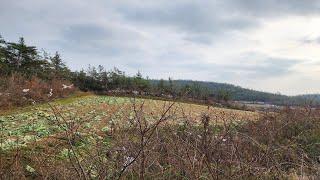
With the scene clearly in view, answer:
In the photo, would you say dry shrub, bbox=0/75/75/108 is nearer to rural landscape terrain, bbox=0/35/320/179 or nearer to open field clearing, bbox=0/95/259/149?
rural landscape terrain, bbox=0/35/320/179

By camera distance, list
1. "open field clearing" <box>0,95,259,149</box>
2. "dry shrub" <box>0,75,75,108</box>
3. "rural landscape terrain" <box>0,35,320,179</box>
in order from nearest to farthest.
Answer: "rural landscape terrain" <box>0,35,320,179</box>
"open field clearing" <box>0,95,259,149</box>
"dry shrub" <box>0,75,75,108</box>

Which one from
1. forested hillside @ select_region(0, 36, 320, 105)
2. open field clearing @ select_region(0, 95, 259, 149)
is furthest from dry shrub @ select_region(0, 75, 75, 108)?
open field clearing @ select_region(0, 95, 259, 149)

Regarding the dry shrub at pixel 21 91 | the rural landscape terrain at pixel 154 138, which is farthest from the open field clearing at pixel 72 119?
the dry shrub at pixel 21 91

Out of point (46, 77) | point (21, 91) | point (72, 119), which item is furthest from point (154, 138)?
point (46, 77)

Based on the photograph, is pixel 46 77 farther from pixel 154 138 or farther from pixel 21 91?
pixel 154 138

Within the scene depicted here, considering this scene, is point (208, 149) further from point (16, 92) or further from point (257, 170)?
point (16, 92)

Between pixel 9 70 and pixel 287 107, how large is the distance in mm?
43675

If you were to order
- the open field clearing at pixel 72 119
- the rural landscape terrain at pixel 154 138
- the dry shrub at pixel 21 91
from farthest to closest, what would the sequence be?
the dry shrub at pixel 21 91 < the open field clearing at pixel 72 119 < the rural landscape terrain at pixel 154 138

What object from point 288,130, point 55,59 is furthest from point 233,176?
point 55,59

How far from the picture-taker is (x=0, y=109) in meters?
35.9

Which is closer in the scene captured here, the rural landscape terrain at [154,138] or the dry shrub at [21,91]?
the rural landscape terrain at [154,138]

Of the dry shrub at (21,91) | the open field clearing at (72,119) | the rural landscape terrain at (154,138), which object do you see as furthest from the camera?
the dry shrub at (21,91)

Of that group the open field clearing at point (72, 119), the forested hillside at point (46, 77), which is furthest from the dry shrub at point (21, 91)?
the open field clearing at point (72, 119)

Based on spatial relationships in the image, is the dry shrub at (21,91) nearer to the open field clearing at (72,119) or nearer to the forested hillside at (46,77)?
the forested hillside at (46,77)
